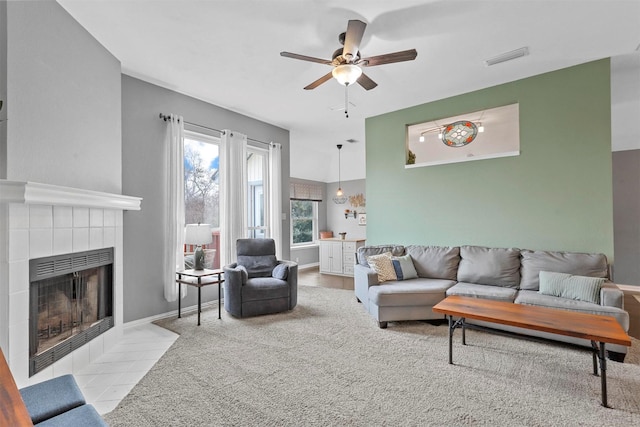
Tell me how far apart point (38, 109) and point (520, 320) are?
4.07 metres

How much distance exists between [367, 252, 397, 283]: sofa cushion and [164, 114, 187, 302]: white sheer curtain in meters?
2.55

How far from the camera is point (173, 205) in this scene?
3.91m

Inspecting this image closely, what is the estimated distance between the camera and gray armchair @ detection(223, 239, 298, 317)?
149 inches

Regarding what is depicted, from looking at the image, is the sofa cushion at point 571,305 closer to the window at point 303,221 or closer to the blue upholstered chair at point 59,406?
the blue upholstered chair at point 59,406

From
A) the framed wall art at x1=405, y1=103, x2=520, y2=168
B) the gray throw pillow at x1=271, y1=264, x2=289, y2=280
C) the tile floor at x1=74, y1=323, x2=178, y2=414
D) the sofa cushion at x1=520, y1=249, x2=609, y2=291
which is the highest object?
the framed wall art at x1=405, y1=103, x2=520, y2=168

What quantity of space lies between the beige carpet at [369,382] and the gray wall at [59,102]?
1861mm

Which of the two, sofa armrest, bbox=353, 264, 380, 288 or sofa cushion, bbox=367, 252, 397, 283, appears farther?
sofa cushion, bbox=367, 252, 397, 283

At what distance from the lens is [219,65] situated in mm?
3412

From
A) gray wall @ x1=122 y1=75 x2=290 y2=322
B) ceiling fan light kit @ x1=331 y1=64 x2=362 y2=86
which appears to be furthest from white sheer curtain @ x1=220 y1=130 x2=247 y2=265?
ceiling fan light kit @ x1=331 y1=64 x2=362 y2=86

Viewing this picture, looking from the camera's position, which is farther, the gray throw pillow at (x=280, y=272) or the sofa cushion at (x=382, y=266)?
the gray throw pillow at (x=280, y=272)

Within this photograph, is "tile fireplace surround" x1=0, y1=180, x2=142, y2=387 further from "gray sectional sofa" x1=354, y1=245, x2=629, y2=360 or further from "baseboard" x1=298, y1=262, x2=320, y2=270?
"baseboard" x1=298, y1=262, x2=320, y2=270

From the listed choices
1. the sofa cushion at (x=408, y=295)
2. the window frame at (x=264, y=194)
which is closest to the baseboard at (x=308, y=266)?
A: the window frame at (x=264, y=194)

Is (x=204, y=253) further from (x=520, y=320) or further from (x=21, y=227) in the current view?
(x=520, y=320)

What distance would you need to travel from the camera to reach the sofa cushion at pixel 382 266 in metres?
3.95
